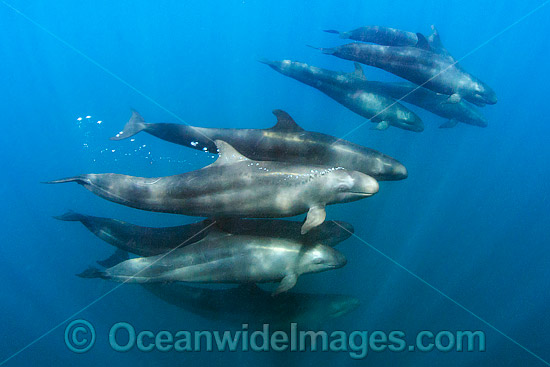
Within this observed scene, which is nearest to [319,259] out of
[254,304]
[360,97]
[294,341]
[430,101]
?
[254,304]

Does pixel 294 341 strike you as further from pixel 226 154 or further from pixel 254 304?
pixel 226 154

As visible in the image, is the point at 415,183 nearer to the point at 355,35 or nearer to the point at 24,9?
the point at 355,35

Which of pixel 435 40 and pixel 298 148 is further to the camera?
pixel 435 40

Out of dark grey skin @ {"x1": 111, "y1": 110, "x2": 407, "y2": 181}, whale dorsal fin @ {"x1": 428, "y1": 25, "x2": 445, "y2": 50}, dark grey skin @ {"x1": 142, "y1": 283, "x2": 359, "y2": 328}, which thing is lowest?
dark grey skin @ {"x1": 142, "y1": 283, "x2": 359, "y2": 328}

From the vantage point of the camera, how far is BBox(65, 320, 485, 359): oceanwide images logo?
583cm

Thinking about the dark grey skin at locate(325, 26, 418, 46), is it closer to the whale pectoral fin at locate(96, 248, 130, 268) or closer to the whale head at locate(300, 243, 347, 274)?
the whale head at locate(300, 243, 347, 274)

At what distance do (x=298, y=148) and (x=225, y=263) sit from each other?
2317 millimetres

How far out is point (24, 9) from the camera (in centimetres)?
2048

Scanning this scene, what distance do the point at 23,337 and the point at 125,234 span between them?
10.2 ft

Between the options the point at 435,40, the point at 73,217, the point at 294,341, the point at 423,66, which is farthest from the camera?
the point at 435,40

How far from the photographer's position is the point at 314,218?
5133 millimetres

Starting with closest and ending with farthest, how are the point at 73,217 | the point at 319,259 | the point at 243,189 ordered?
the point at 243,189
the point at 319,259
the point at 73,217

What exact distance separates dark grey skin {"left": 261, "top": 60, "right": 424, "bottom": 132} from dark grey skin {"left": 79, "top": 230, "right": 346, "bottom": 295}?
449 cm

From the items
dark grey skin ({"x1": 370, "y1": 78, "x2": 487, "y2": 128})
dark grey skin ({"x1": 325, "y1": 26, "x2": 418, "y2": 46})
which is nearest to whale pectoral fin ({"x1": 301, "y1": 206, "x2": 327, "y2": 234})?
dark grey skin ({"x1": 370, "y1": 78, "x2": 487, "y2": 128})
